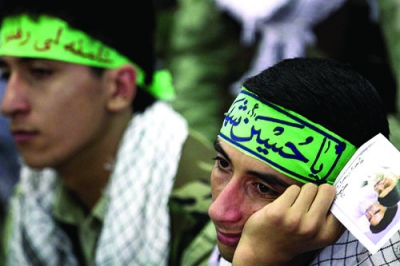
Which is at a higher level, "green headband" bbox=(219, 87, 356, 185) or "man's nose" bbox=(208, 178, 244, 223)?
"green headband" bbox=(219, 87, 356, 185)

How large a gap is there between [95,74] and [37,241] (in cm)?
93

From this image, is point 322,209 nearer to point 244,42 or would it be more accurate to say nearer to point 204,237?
point 204,237

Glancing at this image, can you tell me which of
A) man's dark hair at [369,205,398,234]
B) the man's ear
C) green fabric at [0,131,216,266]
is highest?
man's dark hair at [369,205,398,234]

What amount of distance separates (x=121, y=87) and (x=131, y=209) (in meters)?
0.61

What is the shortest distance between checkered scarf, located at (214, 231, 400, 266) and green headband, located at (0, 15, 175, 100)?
1.79 m

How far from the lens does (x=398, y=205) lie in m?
1.80

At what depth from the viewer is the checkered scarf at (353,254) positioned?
2.03m

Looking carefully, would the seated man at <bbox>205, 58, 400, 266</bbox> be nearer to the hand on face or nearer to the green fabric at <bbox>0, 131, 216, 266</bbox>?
the hand on face

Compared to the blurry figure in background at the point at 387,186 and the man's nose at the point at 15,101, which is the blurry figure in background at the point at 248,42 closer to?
the man's nose at the point at 15,101

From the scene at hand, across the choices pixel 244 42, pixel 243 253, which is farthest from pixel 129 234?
pixel 244 42

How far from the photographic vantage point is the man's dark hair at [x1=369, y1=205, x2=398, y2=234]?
70.8 inches

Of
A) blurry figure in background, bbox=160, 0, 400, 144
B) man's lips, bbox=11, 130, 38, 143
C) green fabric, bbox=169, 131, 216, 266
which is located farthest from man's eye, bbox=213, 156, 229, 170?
blurry figure in background, bbox=160, 0, 400, 144

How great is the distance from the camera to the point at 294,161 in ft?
6.55

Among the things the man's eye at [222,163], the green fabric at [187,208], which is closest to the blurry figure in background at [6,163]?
the green fabric at [187,208]
